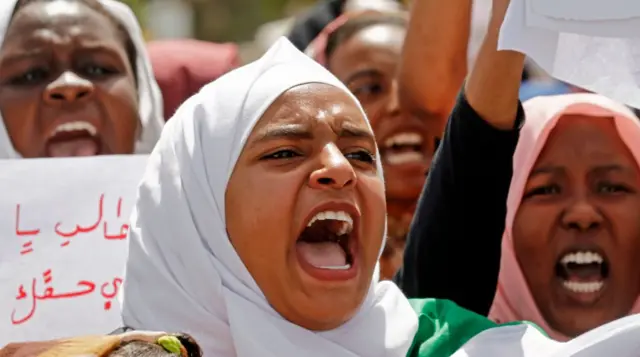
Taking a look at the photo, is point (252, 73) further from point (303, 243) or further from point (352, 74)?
point (352, 74)

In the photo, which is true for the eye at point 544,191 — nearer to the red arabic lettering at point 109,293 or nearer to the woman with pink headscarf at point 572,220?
the woman with pink headscarf at point 572,220

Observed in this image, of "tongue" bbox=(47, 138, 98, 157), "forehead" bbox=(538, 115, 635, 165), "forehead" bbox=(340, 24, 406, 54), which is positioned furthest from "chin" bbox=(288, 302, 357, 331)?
"forehead" bbox=(340, 24, 406, 54)

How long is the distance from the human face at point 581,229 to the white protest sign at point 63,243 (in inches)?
35.1

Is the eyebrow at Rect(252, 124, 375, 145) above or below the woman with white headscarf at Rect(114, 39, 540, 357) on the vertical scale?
above

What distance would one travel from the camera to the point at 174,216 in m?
2.83

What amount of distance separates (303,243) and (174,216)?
241 millimetres

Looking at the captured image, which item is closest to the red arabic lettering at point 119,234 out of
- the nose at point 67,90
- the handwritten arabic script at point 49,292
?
the handwritten arabic script at point 49,292

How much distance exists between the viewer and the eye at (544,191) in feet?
11.3

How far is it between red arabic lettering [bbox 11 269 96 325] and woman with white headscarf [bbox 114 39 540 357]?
1.37 ft

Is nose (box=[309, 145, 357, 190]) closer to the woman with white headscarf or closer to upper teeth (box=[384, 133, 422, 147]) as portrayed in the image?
the woman with white headscarf

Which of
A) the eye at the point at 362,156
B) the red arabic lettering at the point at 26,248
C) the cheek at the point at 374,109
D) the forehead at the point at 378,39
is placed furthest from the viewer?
the forehead at the point at 378,39

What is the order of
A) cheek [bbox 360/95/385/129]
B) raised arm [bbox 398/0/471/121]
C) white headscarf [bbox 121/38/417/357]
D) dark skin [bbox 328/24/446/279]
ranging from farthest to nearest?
1. cheek [bbox 360/95/385/129]
2. dark skin [bbox 328/24/446/279]
3. raised arm [bbox 398/0/471/121]
4. white headscarf [bbox 121/38/417/357]

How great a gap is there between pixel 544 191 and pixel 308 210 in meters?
0.86

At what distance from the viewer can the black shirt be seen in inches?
119
